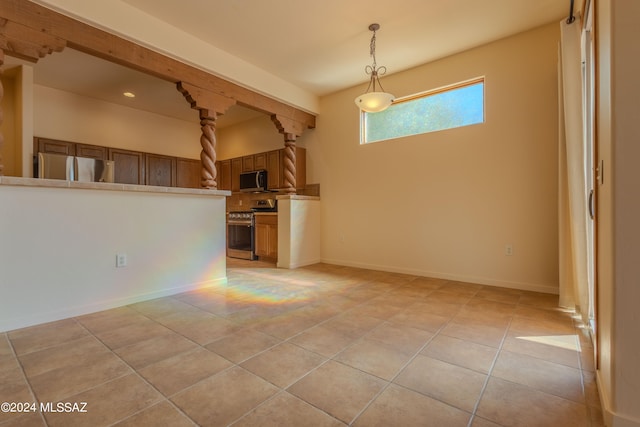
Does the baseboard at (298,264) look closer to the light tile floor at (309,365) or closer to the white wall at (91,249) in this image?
the white wall at (91,249)

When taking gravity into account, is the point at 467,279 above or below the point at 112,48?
below

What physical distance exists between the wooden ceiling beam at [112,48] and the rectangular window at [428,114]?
72.8 inches

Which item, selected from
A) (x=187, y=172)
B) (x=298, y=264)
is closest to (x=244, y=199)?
(x=187, y=172)

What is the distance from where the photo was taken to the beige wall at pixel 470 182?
3.26 metres

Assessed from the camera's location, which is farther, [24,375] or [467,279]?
[467,279]

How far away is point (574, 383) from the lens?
155 centimetres

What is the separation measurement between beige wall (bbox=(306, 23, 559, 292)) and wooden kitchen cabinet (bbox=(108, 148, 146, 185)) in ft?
12.6

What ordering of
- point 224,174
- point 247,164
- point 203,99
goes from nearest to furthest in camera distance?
point 203,99 < point 247,164 < point 224,174

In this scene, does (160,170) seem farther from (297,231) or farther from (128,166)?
(297,231)

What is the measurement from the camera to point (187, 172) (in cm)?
659

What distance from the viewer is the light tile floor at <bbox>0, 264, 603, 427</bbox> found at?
132 centimetres

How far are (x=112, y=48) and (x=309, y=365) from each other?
10.9 feet

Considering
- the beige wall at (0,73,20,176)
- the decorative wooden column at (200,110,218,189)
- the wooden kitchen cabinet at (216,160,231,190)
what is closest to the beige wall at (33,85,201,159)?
the beige wall at (0,73,20,176)
